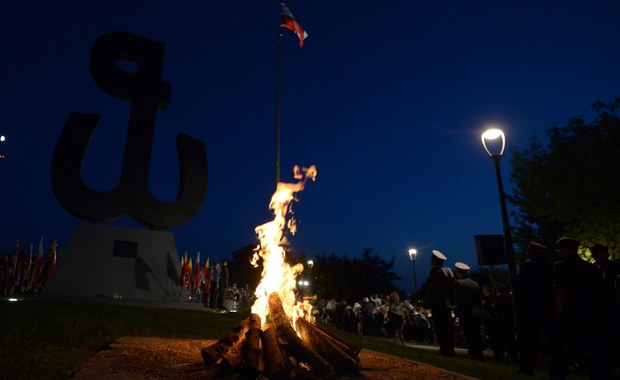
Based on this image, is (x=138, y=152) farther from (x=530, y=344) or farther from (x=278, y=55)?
(x=530, y=344)

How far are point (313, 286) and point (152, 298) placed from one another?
32.9 m

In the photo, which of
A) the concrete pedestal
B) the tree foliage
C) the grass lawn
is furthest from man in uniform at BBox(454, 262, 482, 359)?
the tree foliage

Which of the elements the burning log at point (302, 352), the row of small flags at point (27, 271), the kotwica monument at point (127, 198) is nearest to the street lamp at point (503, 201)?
the burning log at point (302, 352)

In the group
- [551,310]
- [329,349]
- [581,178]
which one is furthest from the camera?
[581,178]

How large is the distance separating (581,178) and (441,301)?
33.7 feet

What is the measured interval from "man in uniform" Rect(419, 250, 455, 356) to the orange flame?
334 cm

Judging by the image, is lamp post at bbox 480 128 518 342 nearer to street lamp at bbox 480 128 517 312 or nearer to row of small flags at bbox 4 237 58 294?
street lamp at bbox 480 128 517 312

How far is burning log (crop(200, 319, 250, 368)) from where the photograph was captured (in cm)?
484

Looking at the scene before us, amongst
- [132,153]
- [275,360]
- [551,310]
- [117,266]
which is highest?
[132,153]

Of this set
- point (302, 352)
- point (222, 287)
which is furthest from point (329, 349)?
point (222, 287)

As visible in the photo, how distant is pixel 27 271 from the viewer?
20.5 m

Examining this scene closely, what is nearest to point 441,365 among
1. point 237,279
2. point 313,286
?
point 313,286

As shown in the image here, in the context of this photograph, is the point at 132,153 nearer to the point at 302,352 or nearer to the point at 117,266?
the point at 117,266

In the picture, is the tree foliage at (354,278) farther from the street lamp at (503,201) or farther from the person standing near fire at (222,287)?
the street lamp at (503,201)
